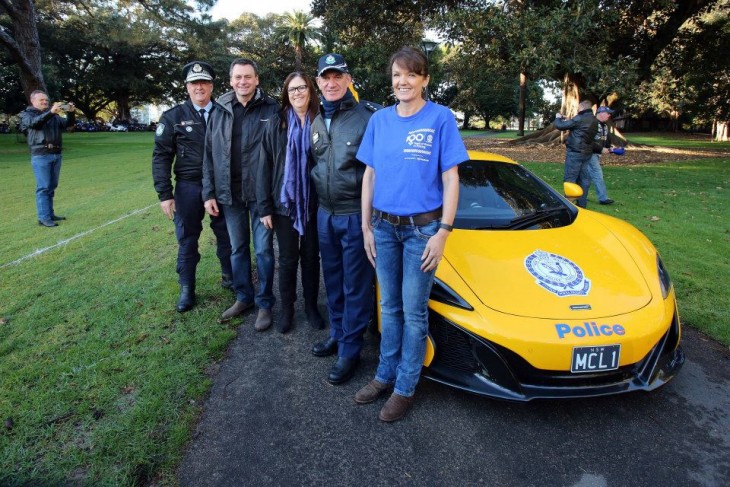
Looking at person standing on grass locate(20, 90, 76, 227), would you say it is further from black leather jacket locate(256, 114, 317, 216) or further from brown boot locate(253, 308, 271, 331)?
brown boot locate(253, 308, 271, 331)

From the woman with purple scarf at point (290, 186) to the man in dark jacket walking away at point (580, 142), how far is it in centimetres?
566

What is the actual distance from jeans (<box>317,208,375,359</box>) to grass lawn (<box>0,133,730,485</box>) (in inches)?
38.1

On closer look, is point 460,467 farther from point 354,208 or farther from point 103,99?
point 103,99

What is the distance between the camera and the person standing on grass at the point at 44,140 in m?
6.60

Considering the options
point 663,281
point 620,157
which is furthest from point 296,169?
point 620,157

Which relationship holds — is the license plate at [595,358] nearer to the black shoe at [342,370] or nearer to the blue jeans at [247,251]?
the black shoe at [342,370]

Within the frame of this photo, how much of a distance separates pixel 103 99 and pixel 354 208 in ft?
211

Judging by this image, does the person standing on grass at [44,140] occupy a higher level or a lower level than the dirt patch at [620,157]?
higher

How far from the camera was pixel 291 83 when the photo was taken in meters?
3.00

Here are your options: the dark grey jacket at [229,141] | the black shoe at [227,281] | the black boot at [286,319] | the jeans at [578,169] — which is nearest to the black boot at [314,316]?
the black boot at [286,319]

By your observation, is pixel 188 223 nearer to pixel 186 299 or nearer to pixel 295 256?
pixel 186 299

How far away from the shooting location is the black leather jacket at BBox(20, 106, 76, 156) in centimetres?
659

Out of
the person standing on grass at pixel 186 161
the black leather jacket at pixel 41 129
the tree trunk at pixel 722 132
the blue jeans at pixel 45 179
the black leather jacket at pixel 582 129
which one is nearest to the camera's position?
the person standing on grass at pixel 186 161

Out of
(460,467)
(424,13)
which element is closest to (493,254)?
(460,467)
